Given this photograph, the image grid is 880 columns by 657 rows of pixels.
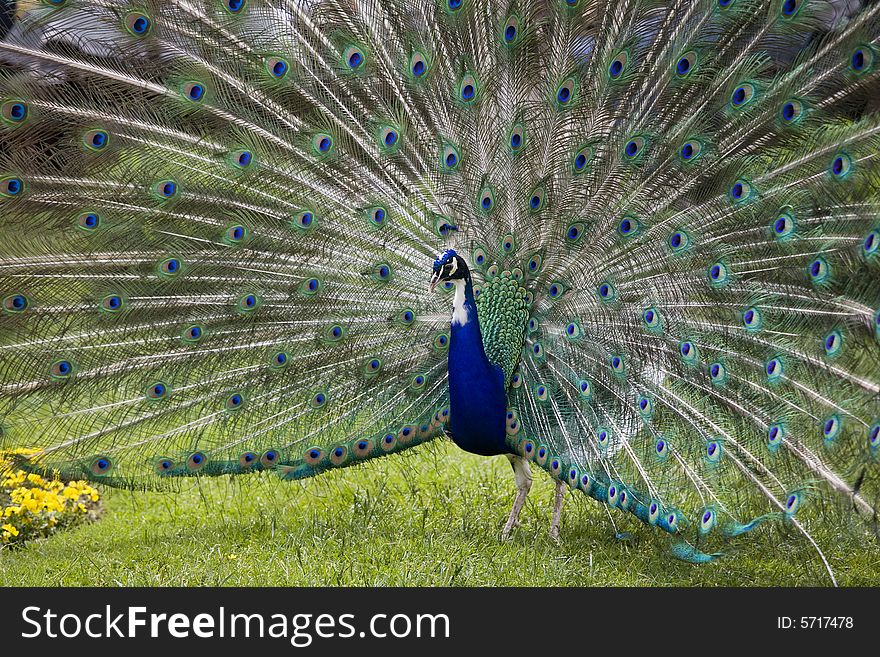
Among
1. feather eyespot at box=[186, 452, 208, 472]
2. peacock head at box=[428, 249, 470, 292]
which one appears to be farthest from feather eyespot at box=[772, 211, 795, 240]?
feather eyespot at box=[186, 452, 208, 472]

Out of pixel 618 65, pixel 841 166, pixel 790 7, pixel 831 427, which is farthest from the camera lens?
pixel 618 65

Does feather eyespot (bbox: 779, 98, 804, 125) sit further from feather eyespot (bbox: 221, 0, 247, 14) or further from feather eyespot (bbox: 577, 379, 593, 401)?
feather eyespot (bbox: 221, 0, 247, 14)

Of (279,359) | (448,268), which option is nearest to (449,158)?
(448,268)

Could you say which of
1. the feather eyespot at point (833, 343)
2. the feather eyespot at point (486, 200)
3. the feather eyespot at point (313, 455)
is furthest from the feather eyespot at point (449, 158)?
the feather eyespot at point (833, 343)

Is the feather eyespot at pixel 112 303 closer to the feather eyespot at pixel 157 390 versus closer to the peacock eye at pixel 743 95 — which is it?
the feather eyespot at pixel 157 390

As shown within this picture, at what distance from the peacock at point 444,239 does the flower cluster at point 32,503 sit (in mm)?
245

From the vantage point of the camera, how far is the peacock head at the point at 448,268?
416 cm

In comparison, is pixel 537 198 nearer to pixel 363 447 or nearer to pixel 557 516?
pixel 363 447

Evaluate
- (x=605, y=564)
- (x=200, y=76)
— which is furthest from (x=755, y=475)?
(x=200, y=76)

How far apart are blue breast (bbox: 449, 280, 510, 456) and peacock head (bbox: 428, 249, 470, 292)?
0.10m

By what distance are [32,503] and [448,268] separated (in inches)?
101

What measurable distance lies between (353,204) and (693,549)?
225 centimetres

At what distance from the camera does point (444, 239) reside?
4539 millimetres

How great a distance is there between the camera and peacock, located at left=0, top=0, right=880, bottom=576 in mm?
3795
